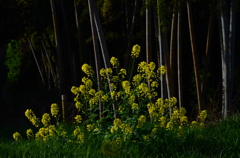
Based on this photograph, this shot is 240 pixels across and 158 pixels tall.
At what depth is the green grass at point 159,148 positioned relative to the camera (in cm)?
399

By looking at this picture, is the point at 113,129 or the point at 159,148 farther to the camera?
the point at 113,129

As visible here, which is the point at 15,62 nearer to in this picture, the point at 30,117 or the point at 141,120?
the point at 30,117

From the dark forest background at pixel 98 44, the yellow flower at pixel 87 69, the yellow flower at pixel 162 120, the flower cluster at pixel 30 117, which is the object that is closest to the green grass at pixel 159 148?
the yellow flower at pixel 162 120

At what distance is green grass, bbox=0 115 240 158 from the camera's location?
157 inches

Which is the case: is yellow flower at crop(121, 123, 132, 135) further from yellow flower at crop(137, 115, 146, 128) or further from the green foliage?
the green foliage

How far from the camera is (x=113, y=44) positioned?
1360cm

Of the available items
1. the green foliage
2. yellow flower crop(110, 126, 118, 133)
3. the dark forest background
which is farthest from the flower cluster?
the green foliage

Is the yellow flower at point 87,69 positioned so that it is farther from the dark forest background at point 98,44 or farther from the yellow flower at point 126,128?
the dark forest background at point 98,44

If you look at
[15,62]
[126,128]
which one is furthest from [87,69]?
[15,62]

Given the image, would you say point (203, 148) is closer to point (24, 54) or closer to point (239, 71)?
point (239, 71)

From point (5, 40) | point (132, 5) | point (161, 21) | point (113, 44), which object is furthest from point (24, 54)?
point (161, 21)

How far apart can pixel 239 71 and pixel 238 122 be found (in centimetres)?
507

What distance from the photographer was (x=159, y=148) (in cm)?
411

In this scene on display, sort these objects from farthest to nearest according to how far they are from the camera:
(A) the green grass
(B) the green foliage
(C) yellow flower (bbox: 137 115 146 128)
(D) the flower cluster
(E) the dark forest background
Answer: (B) the green foliage → (E) the dark forest background → (D) the flower cluster → (C) yellow flower (bbox: 137 115 146 128) → (A) the green grass
